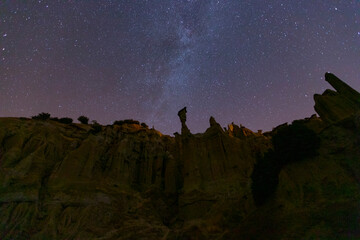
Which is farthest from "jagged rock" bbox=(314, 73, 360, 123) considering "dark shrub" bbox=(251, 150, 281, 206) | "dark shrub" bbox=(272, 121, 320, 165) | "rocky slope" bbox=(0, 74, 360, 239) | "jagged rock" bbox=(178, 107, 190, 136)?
"jagged rock" bbox=(178, 107, 190, 136)

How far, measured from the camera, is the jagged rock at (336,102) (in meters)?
31.0

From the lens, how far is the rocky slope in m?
24.5

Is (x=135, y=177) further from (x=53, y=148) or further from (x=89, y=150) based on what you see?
(x=53, y=148)

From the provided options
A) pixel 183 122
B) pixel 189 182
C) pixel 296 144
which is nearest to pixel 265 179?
pixel 296 144

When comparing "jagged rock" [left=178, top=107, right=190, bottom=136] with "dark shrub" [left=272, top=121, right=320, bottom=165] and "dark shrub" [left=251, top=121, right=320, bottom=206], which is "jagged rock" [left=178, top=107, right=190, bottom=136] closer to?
"dark shrub" [left=251, top=121, right=320, bottom=206]

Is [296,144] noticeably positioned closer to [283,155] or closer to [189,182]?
[283,155]

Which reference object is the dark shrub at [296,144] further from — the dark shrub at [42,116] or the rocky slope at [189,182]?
the dark shrub at [42,116]

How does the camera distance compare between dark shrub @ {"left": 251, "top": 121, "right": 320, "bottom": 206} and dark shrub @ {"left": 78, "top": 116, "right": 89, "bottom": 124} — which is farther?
dark shrub @ {"left": 78, "top": 116, "right": 89, "bottom": 124}

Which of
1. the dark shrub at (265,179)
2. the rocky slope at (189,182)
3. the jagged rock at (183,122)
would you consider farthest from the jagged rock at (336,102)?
the jagged rock at (183,122)

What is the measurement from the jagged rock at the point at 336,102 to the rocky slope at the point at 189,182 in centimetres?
13

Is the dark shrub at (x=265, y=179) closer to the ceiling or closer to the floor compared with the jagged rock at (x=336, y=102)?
closer to the floor

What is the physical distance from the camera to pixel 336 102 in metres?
32.4

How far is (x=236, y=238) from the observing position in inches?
994

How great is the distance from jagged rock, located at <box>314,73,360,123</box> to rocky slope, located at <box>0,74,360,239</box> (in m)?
0.13
